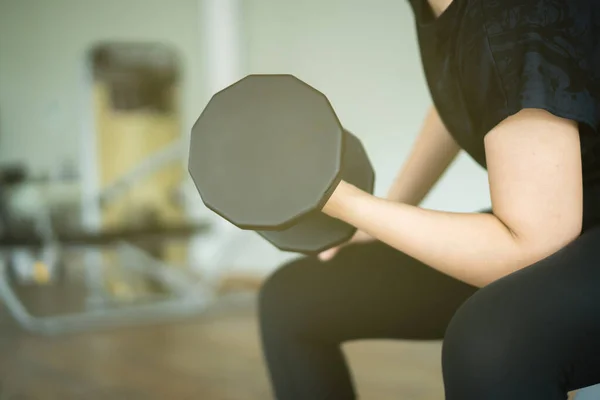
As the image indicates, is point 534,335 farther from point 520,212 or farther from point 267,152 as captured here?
point 267,152

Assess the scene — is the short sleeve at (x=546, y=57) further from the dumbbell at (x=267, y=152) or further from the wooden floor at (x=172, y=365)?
the wooden floor at (x=172, y=365)

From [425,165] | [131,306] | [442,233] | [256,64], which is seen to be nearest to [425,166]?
[425,165]

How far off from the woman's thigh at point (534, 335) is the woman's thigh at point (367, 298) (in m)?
0.18

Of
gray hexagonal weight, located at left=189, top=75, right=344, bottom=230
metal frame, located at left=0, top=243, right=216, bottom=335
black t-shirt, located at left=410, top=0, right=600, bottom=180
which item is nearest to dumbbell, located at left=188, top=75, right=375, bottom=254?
gray hexagonal weight, located at left=189, top=75, right=344, bottom=230

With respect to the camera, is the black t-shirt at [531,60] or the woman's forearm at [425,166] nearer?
the black t-shirt at [531,60]

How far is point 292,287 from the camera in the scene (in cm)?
72

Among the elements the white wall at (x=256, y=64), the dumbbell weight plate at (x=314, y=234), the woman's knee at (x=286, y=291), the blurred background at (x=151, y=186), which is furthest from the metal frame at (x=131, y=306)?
the dumbbell weight plate at (x=314, y=234)

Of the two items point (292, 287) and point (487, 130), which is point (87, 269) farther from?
point (487, 130)

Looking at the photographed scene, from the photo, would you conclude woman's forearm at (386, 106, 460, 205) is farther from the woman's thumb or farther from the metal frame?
the metal frame

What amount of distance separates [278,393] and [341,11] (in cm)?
79

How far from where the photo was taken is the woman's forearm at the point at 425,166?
746 mm

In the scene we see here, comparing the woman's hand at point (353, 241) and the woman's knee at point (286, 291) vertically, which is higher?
the woman's hand at point (353, 241)

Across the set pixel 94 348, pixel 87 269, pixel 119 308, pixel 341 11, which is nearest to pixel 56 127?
pixel 87 269

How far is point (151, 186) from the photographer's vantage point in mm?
2785
